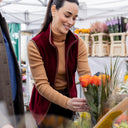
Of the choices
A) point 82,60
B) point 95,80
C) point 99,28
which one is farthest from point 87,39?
point 95,80

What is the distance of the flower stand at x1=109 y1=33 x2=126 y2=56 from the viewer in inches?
71.9

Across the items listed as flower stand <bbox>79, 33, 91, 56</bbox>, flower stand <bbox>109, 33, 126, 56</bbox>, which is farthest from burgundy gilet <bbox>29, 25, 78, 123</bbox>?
flower stand <bbox>79, 33, 91, 56</bbox>

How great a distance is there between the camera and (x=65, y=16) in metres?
0.98

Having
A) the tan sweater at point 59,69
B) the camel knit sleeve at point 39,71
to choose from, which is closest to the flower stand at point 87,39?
the tan sweater at point 59,69

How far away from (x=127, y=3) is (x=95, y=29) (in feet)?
8.63

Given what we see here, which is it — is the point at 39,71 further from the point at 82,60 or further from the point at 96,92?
the point at 96,92

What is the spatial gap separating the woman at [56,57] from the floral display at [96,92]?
1.24 ft

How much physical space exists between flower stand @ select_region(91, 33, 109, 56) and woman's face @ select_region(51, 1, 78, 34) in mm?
952

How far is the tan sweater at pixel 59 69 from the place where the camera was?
94 cm

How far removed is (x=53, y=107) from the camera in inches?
45.6

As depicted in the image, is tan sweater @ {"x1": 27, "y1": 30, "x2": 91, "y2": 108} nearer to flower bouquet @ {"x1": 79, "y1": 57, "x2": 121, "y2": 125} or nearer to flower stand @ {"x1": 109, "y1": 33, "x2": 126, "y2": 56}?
flower bouquet @ {"x1": 79, "y1": 57, "x2": 121, "y2": 125}

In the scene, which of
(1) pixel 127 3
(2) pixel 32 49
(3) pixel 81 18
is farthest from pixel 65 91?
(1) pixel 127 3

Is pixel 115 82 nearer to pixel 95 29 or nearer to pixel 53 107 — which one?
pixel 53 107

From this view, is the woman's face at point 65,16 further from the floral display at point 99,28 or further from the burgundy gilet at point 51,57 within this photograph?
the floral display at point 99,28
